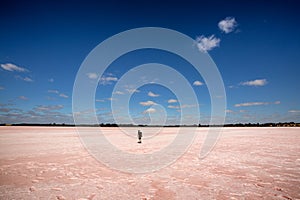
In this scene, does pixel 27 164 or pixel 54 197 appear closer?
pixel 54 197

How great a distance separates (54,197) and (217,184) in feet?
16.6

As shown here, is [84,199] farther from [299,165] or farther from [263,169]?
[299,165]

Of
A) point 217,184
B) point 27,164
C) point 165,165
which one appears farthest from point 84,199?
point 27,164

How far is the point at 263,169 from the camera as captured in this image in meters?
7.88

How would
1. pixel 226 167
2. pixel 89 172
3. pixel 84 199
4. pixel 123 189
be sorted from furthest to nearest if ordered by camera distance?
1. pixel 226 167
2. pixel 89 172
3. pixel 123 189
4. pixel 84 199

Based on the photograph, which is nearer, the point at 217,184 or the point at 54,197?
the point at 54,197

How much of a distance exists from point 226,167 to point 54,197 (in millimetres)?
7140

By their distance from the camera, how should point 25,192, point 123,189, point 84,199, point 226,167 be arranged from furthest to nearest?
point 226,167 < point 123,189 < point 25,192 < point 84,199

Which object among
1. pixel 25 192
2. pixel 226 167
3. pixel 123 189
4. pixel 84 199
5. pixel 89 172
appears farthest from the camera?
pixel 226 167

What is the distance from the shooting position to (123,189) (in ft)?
A: 18.5

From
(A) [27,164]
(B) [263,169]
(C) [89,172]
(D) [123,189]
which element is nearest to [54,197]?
(D) [123,189]

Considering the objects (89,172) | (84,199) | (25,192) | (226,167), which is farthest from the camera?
(226,167)

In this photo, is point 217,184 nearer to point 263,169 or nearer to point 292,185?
point 292,185

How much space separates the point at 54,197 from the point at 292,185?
7.34 metres
